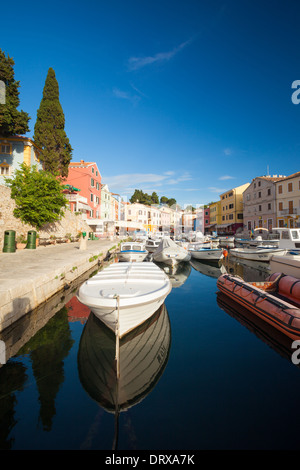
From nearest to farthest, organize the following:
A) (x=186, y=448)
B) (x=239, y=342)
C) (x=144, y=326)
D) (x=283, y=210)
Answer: (x=186, y=448) < (x=239, y=342) < (x=144, y=326) < (x=283, y=210)

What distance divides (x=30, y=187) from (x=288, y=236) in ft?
71.7

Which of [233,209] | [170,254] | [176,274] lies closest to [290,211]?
[233,209]

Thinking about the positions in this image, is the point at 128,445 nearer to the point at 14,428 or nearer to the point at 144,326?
the point at 14,428

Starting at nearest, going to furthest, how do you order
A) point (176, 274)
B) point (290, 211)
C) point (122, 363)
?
point (122, 363)
point (176, 274)
point (290, 211)

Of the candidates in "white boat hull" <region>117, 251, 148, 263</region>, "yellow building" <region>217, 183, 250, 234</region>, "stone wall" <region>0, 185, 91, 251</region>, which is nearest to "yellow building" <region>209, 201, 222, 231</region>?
"yellow building" <region>217, 183, 250, 234</region>

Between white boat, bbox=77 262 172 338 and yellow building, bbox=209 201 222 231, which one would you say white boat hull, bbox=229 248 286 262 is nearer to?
white boat, bbox=77 262 172 338

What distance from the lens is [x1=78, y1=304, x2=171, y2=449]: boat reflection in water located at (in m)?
4.17

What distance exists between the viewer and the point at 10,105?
23.6 metres

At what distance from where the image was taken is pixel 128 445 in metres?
3.21

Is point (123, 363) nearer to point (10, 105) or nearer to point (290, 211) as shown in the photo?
point (10, 105)

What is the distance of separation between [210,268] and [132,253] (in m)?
7.64

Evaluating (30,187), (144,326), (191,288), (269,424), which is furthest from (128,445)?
(30,187)

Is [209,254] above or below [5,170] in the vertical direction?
below

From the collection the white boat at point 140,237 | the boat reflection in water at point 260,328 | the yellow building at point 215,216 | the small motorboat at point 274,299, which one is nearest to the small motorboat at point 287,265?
the small motorboat at point 274,299
